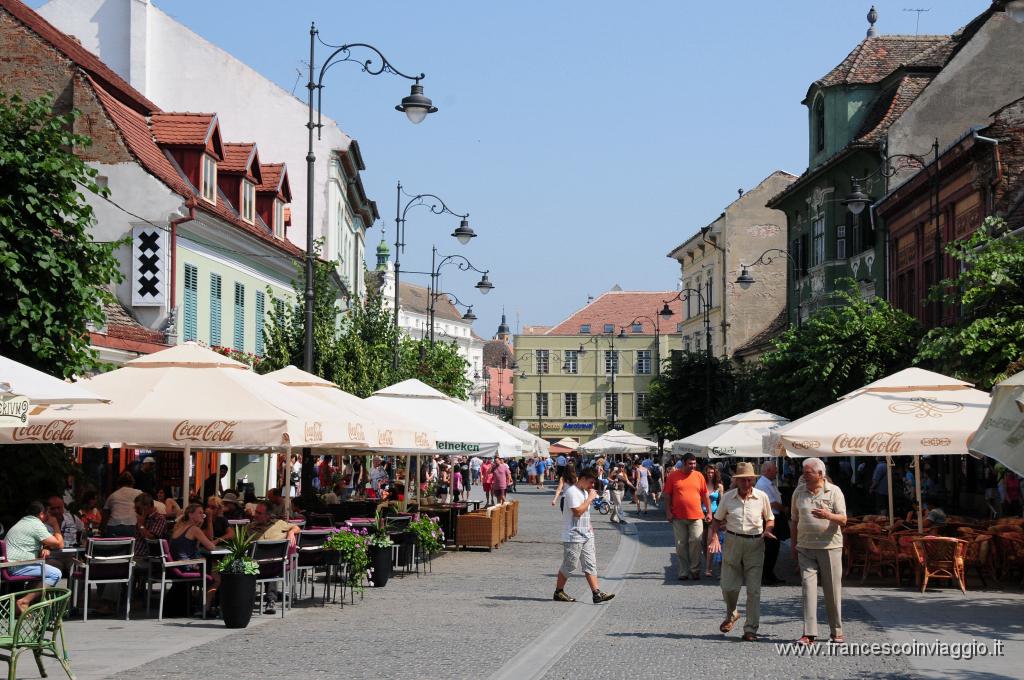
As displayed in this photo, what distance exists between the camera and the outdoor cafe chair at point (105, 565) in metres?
15.4

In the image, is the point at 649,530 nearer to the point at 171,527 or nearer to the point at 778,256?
the point at 171,527

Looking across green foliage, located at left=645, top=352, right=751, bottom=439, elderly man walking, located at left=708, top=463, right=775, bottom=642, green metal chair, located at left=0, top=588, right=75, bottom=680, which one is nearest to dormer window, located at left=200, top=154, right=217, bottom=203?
elderly man walking, located at left=708, top=463, right=775, bottom=642

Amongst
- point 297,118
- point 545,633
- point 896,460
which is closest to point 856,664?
point 545,633

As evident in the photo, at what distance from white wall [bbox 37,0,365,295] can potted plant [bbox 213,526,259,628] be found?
2896cm

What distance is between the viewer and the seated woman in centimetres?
1576

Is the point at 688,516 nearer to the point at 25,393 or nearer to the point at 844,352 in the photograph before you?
the point at 25,393

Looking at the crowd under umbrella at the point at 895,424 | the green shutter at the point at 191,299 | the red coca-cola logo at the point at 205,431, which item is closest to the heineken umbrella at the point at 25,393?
the red coca-cola logo at the point at 205,431

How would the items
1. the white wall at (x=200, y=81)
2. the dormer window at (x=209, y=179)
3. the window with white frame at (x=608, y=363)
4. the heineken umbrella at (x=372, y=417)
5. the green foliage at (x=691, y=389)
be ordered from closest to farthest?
the heineken umbrella at (x=372, y=417) → the dormer window at (x=209, y=179) → the white wall at (x=200, y=81) → the green foliage at (x=691, y=389) → the window with white frame at (x=608, y=363)

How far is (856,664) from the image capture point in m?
11.9

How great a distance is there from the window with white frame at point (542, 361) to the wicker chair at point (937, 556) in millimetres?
104941

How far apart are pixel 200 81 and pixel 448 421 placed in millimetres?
23445

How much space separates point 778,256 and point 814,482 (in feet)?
205

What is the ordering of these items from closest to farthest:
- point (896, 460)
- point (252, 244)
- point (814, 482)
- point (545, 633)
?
point (814, 482), point (545, 633), point (252, 244), point (896, 460)

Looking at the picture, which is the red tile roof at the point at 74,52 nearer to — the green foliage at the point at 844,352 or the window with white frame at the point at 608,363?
the green foliage at the point at 844,352
